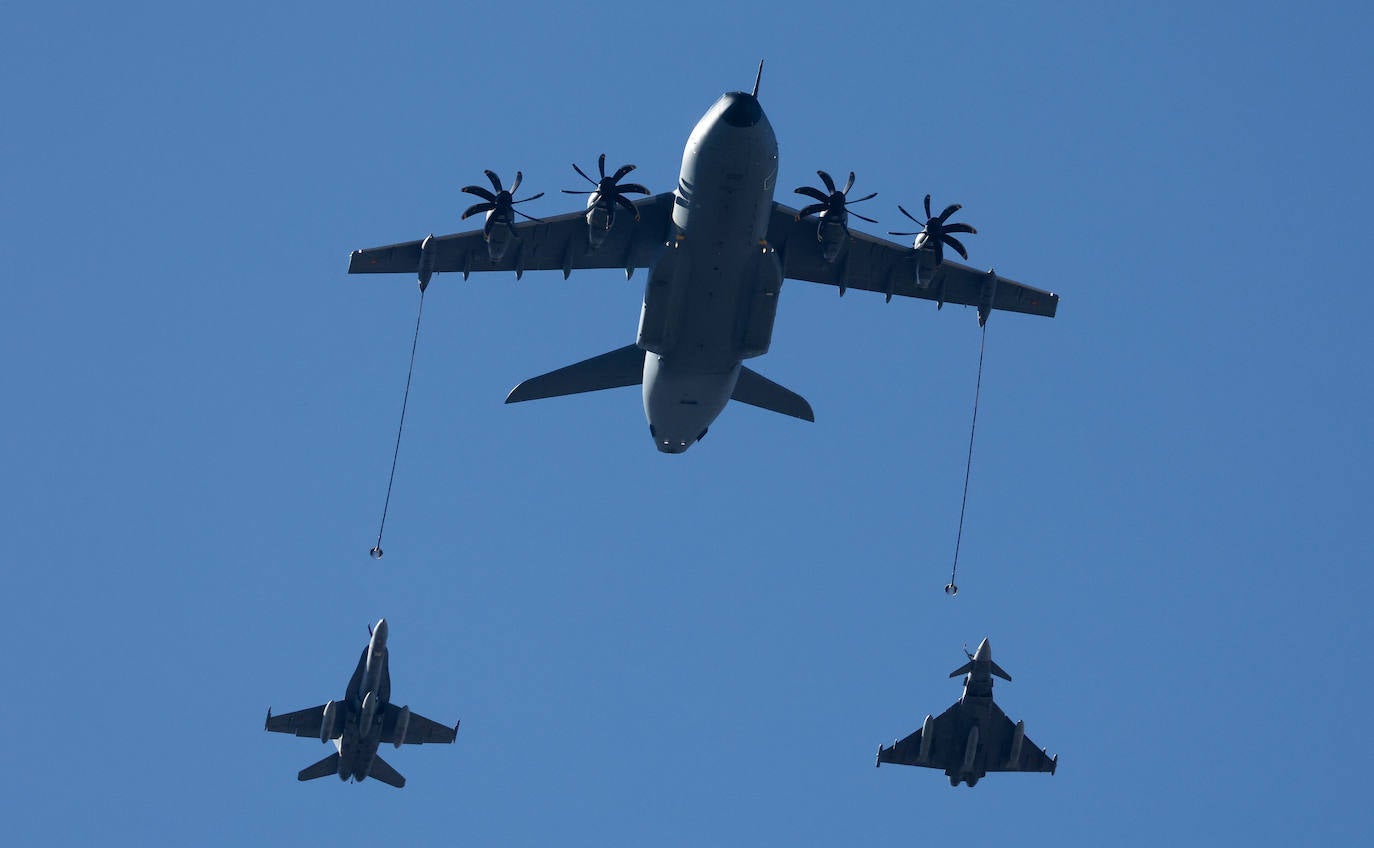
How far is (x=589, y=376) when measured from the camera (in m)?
46.0

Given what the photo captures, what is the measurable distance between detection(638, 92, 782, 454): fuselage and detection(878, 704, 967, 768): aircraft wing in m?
11.5

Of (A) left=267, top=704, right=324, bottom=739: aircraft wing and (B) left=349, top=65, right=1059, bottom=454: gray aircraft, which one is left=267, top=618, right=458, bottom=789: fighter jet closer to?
(A) left=267, top=704, right=324, bottom=739: aircraft wing

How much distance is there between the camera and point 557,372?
45.9 metres

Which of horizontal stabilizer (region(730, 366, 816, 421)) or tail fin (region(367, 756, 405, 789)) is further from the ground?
horizontal stabilizer (region(730, 366, 816, 421))

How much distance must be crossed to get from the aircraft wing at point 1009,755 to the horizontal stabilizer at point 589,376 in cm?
1403

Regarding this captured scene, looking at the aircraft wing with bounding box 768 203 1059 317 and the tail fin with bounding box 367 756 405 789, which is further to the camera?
the tail fin with bounding box 367 756 405 789

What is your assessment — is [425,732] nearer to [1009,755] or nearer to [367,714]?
[367,714]

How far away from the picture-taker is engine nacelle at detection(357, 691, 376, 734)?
48.6m

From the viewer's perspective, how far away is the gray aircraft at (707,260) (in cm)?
3966

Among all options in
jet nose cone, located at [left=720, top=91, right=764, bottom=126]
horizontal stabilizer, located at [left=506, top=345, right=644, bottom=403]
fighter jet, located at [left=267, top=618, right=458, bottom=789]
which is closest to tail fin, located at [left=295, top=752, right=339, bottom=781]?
fighter jet, located at [left=267, top=618, right=458, bottom=789]

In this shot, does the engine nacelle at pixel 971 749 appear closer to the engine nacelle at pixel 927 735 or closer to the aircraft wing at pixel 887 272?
the engine nacelle at pixel 927 735

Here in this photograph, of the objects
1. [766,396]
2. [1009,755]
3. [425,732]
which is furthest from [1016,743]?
[425,732]

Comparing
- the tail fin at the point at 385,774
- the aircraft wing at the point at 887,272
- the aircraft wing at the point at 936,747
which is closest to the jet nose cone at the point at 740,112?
the aircraft wing at the point at 887,272

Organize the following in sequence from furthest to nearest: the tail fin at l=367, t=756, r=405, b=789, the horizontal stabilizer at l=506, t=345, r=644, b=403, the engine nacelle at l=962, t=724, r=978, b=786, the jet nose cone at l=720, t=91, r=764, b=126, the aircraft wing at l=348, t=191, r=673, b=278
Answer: the tail fin at l=367, t=756, r=405, b=789 → the engine nacelle at l=962, t=724, r=978, b=786 → the horizontal stabilizer at l=506, t=345, r=644, b=403 → the aircraft wing at l=348, t=191, r=673, b=278 → the jet nose cone at l=720, t=91, r=764, b=126
